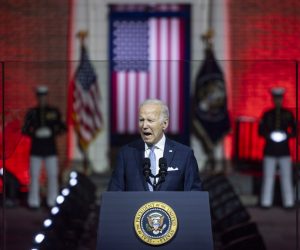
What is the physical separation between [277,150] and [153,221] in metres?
7.69

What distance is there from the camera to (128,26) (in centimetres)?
1697

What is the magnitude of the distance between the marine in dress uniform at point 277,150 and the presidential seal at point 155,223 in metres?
7.19

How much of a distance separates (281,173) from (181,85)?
2664 millimetres

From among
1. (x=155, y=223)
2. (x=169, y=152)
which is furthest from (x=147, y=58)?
(x=155, y=223)

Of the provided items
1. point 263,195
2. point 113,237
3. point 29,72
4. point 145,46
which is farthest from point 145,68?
point 113,237

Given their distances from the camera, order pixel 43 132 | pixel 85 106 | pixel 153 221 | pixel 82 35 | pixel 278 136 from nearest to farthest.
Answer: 1. pixel 153 221
2. pixel 278 136
3. pixel 43 132
4. pixel 85 106
5. pixel 82 35

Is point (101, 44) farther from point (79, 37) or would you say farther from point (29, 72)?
point (29, 72)

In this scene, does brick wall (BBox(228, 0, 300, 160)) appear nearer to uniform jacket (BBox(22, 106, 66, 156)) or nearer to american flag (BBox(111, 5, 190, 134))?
american flag (BBox(111, 5, 190, 134))

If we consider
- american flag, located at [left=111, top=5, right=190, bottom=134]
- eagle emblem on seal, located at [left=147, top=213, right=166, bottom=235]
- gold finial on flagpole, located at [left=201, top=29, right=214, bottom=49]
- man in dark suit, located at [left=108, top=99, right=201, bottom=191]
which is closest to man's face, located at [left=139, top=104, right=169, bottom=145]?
man in dark suit, located at [left=108, top=99, right=201, bottom=191]

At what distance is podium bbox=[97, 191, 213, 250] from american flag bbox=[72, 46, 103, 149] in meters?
8.65

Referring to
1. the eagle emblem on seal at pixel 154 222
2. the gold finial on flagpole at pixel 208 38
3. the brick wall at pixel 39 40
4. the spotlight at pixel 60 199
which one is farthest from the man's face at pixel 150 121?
the gold finial on flagpole at pixel 208 38

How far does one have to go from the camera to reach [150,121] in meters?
7.30

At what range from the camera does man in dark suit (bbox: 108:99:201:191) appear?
290 inches

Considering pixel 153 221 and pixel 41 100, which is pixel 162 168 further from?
pixel 41 100
